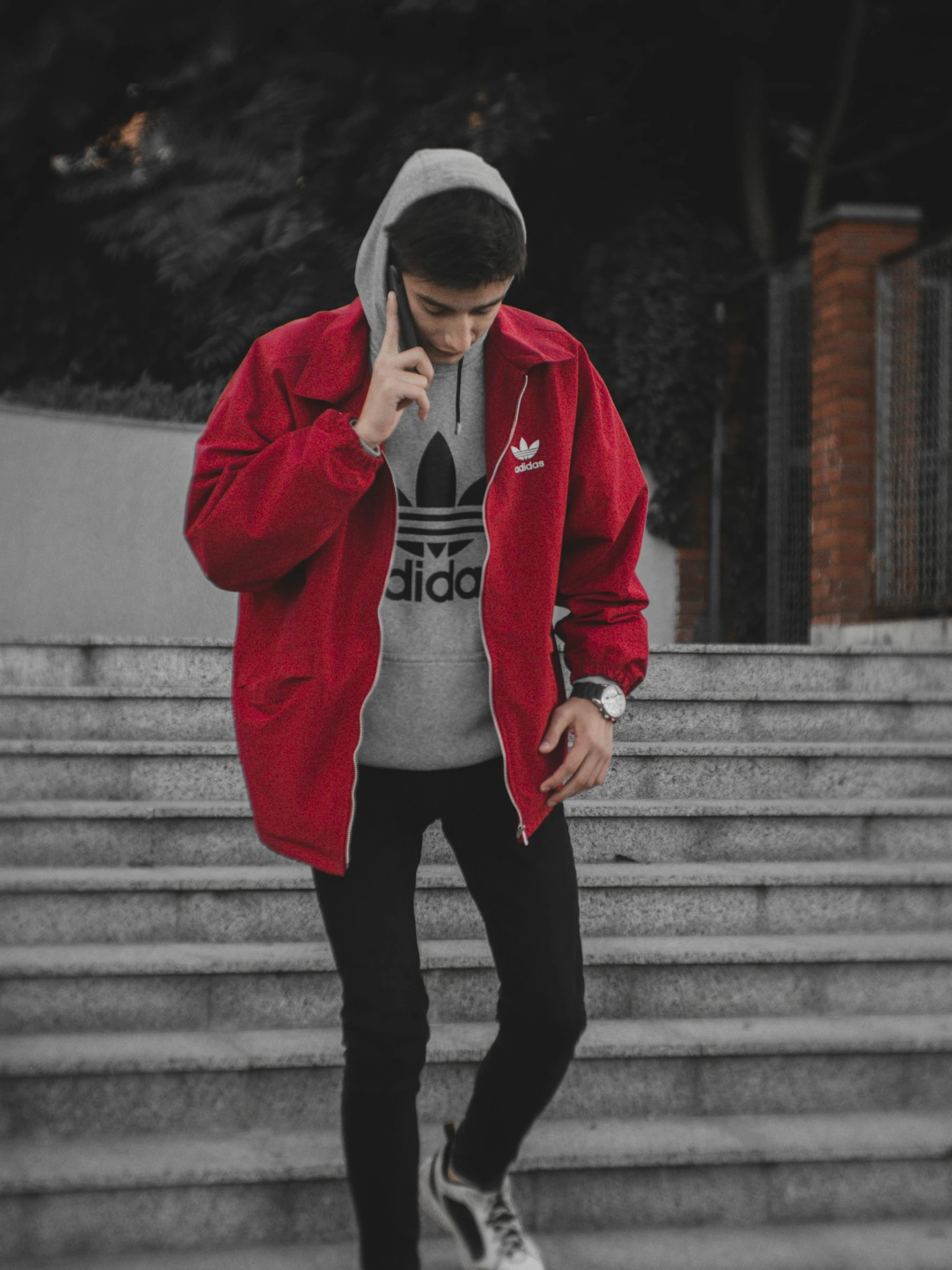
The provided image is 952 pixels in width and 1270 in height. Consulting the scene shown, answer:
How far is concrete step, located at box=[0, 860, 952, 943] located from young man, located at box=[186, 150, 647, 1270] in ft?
3.80

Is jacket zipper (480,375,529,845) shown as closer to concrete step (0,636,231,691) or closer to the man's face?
the man's face

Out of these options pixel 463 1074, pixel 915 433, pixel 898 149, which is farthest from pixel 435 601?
pixel 898 149

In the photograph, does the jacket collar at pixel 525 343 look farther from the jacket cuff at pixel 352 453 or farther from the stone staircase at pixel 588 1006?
the stone staircase at pixel 588 1006

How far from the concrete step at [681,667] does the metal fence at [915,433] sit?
4.03 feet

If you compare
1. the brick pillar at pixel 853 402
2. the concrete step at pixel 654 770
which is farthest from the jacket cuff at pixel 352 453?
the brick pillar at pixel 853 402

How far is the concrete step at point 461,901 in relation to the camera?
3131 millimetres

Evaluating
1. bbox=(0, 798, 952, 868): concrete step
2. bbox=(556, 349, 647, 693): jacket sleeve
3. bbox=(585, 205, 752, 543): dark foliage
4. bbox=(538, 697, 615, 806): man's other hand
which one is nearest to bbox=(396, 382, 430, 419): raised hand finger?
bbox=(556, 349, 647, 693): jacket sleeve

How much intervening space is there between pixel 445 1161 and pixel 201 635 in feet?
15.7

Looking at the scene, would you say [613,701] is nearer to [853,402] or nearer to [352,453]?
[352,453]

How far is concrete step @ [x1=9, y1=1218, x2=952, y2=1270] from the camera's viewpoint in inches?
93.7

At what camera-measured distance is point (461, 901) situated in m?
3.25

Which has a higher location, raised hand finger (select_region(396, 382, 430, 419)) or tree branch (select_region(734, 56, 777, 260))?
tree branch (select_region(734, 56, 777, 260))

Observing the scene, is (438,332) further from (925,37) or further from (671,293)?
(925,37)

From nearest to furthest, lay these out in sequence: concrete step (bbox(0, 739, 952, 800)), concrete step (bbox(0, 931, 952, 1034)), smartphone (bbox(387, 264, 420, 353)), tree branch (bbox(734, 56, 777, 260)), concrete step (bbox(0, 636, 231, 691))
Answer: smartphone (bbox(387, 264, 420, 353)) → concrete step (bbox(0, 931, 952, 1034)) → concrete step (bbox(0, 739, 952, 800)) → concrete step (bbox(0, 636, 231, 691)) → tree branch (bbox(734, 56, 777, 260))
